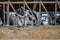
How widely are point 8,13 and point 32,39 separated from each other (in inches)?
115

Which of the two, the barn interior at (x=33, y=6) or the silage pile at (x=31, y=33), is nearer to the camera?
the silage pile at (x=31, y=33)

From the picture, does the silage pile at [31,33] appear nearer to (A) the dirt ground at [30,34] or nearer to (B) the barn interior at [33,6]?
(A) the dirt ground at [30,34]

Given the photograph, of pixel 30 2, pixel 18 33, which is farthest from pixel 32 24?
pixel 18 33

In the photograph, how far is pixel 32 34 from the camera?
11195mm

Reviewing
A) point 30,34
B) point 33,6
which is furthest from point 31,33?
point 33,6

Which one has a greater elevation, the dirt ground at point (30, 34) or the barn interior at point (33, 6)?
the barn interior at point (33, 6)

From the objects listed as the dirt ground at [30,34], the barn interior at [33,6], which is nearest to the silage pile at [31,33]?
the dirt ground at [30,34]

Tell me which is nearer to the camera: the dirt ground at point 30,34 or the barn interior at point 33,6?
the dirt ground at point 30,34

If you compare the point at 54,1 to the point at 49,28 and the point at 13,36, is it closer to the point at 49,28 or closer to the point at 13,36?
the point at 49,28

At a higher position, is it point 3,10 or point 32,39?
point 3,10

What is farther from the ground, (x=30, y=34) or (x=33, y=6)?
(x=33, y=6)

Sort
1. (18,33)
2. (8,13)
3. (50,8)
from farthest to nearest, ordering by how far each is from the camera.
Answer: (50,8)
(8,13)
(18,33)

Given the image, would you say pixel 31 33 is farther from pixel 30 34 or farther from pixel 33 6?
pixel 33 6

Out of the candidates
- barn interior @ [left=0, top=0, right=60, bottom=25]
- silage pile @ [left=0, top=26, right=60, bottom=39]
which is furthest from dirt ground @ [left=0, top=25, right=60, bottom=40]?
barn interior @ [left=0, top=0, right=60, bottom=25]
